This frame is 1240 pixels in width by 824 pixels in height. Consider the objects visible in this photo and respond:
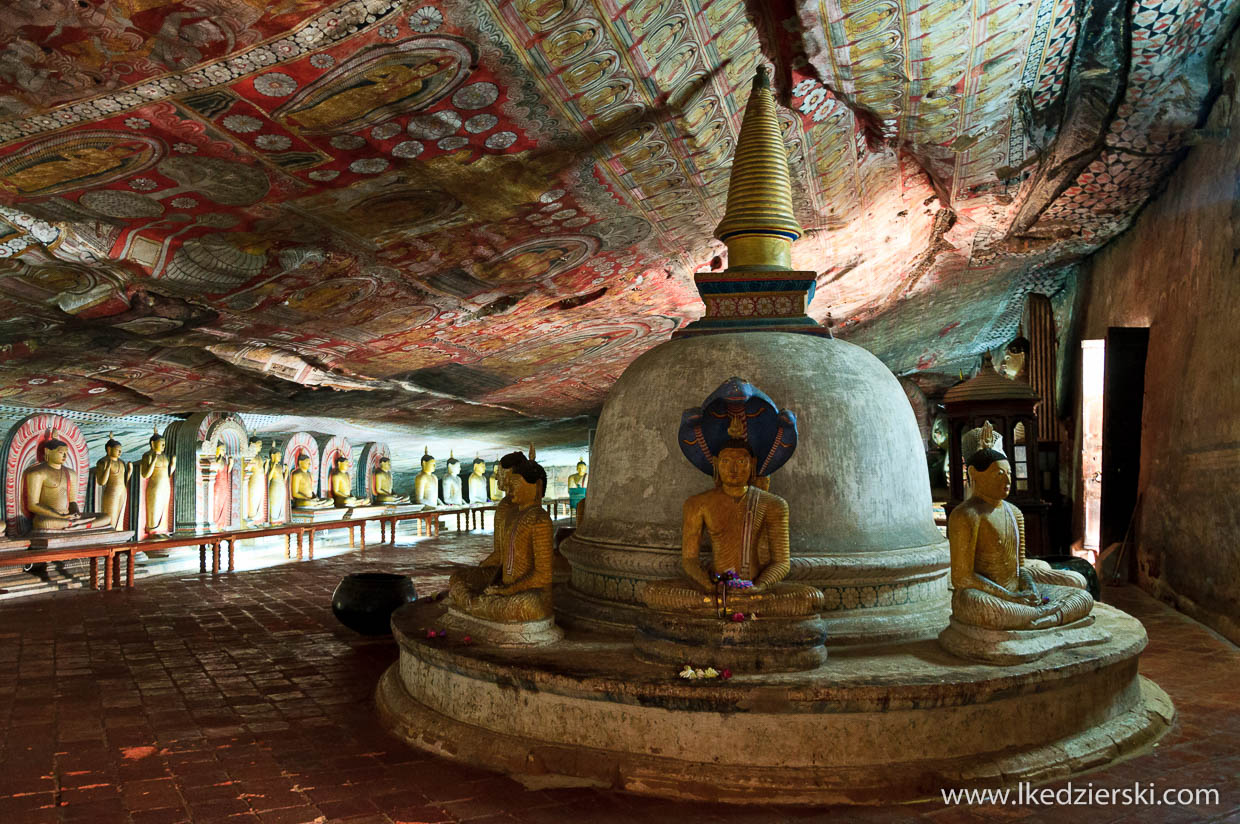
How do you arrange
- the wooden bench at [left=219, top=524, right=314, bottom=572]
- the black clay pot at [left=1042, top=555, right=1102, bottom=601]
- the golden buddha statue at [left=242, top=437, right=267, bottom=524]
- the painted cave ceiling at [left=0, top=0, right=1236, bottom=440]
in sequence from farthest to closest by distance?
the golden buddha statue at [left=242, top=437, right=267, bottom=524] → the wooden bench at [left=219, top=524, right=314, bottom=572] → the black clay pot at [left=1042, top=555, right=1102, bottom=601] → the painted cave ceiling at [left=0, top=0, right=1236, bottom=440]

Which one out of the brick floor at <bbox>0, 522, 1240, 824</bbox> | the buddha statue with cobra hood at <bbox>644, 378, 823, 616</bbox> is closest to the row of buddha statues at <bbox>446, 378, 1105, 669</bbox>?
the buddha statue with cobra hood at <bbox>644, 378, 823, 616</bbox>

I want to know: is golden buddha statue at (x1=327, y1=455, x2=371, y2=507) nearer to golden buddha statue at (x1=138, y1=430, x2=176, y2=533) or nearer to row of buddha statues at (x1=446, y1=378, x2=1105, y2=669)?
golden buddha statue at (x1=138, y1=430, x2=176, y2=533)

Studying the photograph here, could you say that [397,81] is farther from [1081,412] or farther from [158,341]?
[1081,412]

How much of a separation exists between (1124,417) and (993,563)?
6.75 meters

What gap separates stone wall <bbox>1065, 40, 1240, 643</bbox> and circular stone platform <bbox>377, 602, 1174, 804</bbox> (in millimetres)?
4155

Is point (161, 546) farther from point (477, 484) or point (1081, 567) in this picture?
point (477, 484)

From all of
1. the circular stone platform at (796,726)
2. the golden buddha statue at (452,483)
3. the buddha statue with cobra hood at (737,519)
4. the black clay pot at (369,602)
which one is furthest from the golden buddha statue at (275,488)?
the buddha statue with cobra hood at (737,519)

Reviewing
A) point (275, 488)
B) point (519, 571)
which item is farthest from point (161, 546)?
point (519, 571)

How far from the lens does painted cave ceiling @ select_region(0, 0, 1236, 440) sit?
16.9ft

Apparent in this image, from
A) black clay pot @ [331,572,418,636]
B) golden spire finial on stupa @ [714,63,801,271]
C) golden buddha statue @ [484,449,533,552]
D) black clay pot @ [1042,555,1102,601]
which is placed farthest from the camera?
black clay pot @ [1042,555,1102,601]

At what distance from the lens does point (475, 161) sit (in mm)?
6836

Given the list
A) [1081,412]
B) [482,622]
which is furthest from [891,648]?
[1081,412]

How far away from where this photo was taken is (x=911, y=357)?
1925cm

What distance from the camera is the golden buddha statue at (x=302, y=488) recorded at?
50.5 feet
